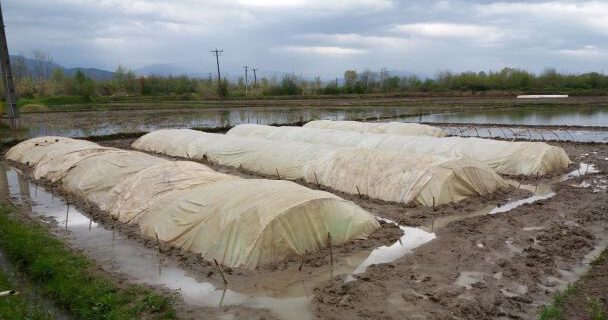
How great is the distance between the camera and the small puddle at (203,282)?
5707 millimetres

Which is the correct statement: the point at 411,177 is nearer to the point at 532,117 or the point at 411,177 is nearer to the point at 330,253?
the point at 330,253

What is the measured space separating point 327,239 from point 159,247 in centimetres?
274

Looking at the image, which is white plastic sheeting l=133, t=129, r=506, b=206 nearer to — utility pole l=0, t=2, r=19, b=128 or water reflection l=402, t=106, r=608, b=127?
utility pole l=0, t=2, r=19, b=128

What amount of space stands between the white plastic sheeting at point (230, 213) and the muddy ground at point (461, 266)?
0.77ft

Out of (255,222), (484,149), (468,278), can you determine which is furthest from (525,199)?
(255,222)

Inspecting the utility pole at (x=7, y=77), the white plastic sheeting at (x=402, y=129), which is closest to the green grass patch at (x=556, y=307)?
the white plastic sheeting at (x=402, y=129)

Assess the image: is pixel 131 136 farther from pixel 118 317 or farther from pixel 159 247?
pixel 118 317

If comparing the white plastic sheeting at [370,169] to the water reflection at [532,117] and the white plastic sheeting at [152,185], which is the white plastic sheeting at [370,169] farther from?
the water reflection at [532,117]

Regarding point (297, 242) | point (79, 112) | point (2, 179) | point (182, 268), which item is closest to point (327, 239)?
point (297, 242)

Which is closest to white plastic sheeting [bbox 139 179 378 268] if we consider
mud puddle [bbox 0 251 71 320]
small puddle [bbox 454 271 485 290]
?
small puddle [bbox 454 271 485 290]

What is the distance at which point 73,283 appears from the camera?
600cm

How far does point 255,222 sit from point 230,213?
54 centimetres

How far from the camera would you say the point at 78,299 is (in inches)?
221

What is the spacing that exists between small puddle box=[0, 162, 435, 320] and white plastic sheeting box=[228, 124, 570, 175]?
5.86 meters
